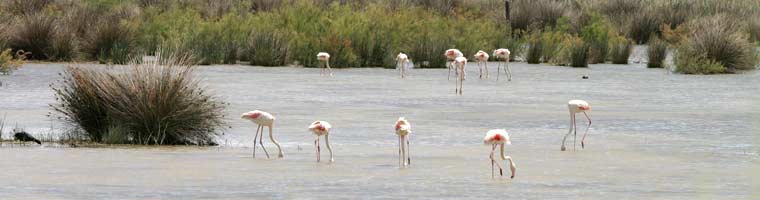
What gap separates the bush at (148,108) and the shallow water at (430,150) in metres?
0.35

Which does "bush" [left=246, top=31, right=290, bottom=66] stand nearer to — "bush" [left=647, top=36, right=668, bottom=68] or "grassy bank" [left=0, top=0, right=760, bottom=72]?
"grassy bank" [left=0, top=0, right=760, bottom=72]

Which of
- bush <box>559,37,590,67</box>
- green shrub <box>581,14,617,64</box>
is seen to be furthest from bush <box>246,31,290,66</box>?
green shrub <box>581,14,617,64</box>

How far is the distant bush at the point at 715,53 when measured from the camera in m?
26.4

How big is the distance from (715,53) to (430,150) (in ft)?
49.9

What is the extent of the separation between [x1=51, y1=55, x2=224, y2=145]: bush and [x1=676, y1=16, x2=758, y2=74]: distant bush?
14.4 metres

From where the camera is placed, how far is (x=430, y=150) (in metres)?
13.2

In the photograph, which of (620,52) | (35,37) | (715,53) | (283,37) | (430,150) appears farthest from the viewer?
(620,52)

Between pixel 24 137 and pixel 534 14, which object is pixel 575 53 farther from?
pixel 24 137

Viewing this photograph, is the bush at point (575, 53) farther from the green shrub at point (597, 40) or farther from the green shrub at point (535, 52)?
the green shrub at point (535, 52)

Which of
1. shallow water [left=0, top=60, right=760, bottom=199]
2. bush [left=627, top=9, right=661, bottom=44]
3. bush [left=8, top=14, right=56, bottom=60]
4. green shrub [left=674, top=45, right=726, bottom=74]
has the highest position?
bush [left=627, top=9, right=661, bottom=44]

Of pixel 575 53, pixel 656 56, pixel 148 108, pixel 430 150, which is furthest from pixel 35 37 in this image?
pixel 430 150

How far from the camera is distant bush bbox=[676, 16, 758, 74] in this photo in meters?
26.4

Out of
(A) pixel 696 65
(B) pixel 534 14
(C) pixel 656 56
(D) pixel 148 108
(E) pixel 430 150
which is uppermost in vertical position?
(B) pixel 534 14

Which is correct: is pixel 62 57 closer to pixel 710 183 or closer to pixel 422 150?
pixel 422 150
